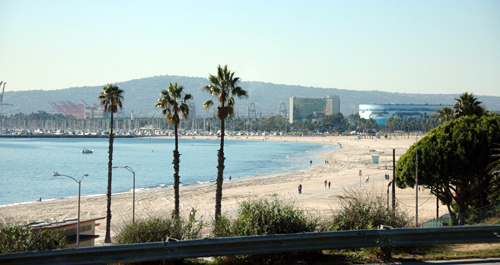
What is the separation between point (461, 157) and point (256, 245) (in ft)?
57.2

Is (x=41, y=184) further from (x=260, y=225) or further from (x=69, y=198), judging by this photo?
(x=260, y=225)

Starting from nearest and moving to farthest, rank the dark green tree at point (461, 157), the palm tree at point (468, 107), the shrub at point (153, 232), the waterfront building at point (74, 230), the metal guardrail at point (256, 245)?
the metal guardrail at point (256, 245)
the shrub at point (153, 232)
the waterfront building at point (74, 230)
the dark green tree at point (461, 157)
the palm tree at point (468, 107)

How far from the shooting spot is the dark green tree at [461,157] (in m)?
21.3

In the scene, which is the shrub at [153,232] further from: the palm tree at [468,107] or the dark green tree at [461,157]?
the palm tree at [468,107]

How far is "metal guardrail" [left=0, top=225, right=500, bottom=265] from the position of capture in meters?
6.73

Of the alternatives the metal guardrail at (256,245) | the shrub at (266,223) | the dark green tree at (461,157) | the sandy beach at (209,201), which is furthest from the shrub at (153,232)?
the sandy beach at (209,201)

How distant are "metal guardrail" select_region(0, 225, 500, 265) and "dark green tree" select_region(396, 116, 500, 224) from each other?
47.3 feet

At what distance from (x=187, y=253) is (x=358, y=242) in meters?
3.12

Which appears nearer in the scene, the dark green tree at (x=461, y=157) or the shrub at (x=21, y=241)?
the shrub at (x=21, y=241)

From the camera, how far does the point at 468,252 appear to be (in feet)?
28.0

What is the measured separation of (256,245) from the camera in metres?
7.32

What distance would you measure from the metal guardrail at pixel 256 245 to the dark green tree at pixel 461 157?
568 inches

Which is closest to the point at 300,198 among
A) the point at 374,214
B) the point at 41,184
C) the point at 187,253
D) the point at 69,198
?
the point at 69,198

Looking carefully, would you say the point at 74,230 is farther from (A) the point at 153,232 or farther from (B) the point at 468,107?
(B) the point at 468,107
